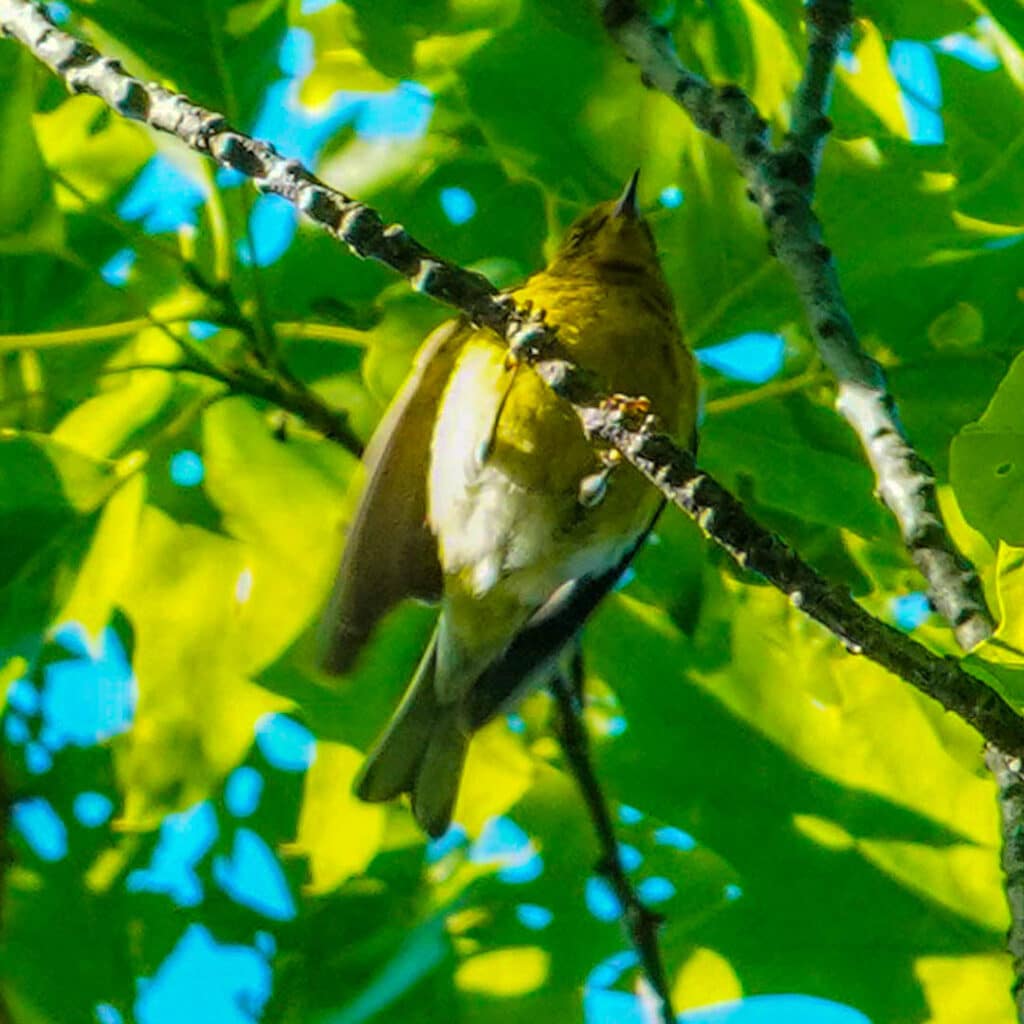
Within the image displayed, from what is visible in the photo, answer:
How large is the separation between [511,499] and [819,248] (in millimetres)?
752

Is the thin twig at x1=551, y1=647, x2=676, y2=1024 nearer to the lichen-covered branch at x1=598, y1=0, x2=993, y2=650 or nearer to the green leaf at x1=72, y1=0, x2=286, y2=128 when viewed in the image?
the lichen-covered branch at x1=598, y1=0, x2=993, y2=650

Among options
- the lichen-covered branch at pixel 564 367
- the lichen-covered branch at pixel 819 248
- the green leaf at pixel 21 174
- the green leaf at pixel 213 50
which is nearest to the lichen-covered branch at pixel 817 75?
the lichen-covered branch at pixel 819 248

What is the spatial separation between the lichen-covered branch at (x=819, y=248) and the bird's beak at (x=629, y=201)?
178 mm

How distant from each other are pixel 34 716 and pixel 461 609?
54cm

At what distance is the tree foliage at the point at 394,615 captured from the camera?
5.46ft

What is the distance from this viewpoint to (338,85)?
2.08 metres

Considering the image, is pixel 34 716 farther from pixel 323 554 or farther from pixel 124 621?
pixel 323 554

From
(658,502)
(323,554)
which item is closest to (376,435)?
(323,554)

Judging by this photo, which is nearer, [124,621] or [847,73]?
[847,73]

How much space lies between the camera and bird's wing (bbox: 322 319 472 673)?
6.02 feet

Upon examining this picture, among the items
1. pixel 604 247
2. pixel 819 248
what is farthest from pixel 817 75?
pixel 604 247

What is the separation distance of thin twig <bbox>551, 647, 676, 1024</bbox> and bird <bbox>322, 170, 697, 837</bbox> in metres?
0.28

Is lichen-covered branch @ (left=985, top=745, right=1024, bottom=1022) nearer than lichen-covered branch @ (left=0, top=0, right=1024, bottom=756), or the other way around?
lichen-covered branch @ (left=0, top=0, right=1024, bottom=756)

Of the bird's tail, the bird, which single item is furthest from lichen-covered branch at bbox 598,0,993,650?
the bird's tail
